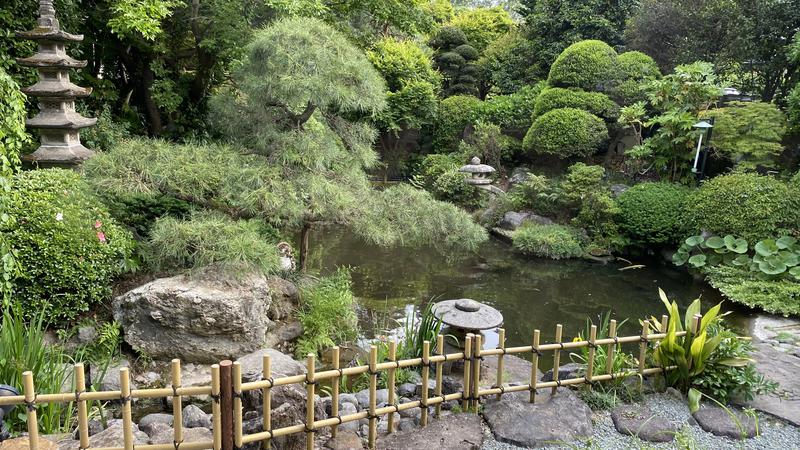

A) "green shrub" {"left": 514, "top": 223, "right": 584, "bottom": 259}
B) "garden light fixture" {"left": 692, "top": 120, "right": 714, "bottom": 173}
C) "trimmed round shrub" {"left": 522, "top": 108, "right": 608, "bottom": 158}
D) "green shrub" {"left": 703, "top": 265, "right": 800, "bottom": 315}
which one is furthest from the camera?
"trimmed round shrub" {"left": 522, "top": 108, "right": 608, "bottom": 158}

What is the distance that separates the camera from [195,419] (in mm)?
3531

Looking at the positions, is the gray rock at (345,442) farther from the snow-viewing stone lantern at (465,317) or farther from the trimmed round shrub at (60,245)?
the trimmed round shrub at (60,245)

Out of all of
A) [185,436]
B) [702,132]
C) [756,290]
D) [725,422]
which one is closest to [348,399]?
[185,436]

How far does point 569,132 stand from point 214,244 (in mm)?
8012

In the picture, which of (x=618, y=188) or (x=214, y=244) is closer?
(x=214, y=244)

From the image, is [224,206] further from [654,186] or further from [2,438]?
[654,186]

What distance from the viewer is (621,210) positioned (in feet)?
30.1

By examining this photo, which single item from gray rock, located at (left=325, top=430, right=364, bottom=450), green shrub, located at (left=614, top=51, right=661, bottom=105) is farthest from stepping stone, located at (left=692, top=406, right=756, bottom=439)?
green shrub, located at (left=614, top=51, right=661, bottom=105)

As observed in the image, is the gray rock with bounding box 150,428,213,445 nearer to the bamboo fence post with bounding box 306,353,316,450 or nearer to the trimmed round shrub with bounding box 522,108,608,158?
the bamboo fence post with bounding box 306,353,316,450

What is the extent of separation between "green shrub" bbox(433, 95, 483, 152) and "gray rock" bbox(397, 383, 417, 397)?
1027 centimetres

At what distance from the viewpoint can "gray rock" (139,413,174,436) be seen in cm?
340

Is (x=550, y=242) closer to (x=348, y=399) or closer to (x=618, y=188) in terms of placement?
(x=618, y=188)

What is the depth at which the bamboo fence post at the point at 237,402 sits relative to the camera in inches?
105

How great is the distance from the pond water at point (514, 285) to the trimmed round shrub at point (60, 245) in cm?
274
